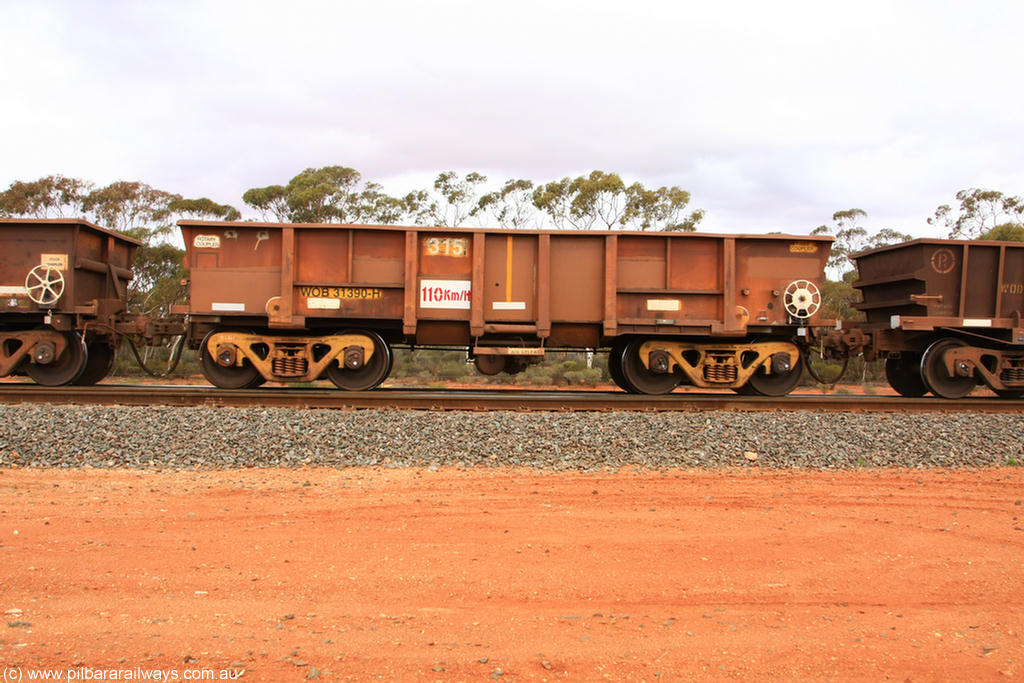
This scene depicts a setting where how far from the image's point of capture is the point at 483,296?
9945 millimetres

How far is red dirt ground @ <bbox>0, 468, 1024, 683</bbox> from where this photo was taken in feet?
9.23

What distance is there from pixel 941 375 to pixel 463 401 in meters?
Answer: 7.78

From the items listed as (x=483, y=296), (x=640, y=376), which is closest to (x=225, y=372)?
(x=483, y=296)

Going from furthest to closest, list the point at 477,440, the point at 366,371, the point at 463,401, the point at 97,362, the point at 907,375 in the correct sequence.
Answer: the point at 907,375 < the point at 97,362 < the point at 366,371 < the point at 463,401 < the point at 477,440

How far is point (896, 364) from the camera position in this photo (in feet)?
38.4

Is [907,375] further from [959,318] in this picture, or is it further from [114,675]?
[114,675]

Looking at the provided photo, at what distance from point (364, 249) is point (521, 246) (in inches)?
96.1

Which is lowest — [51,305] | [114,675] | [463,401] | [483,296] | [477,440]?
[114,675]

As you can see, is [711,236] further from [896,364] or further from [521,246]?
[896,364]

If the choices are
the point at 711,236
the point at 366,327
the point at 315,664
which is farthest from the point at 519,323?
the point at 315,664

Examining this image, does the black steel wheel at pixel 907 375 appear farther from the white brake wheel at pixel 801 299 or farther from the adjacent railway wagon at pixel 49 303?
the adjacent railway wagon at pixel 49 303

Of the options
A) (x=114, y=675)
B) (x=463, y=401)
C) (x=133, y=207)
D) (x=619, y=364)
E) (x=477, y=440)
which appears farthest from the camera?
(x=133, y=207)

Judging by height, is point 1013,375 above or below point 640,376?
above

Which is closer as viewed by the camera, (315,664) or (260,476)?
(315,664)
